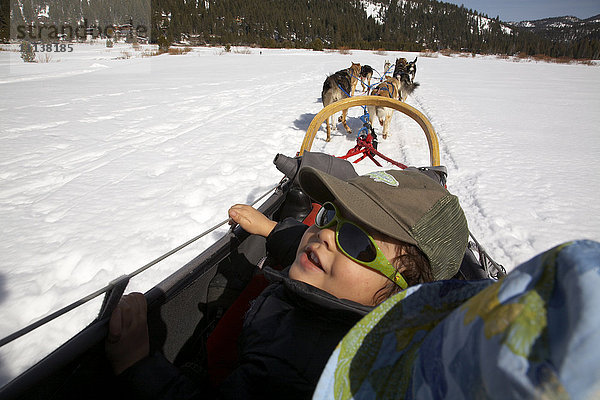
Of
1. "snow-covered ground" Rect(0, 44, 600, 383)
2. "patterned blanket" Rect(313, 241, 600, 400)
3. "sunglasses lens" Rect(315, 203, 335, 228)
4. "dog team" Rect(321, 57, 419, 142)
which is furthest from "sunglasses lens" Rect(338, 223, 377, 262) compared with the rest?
"dog team" Rect(321, 57, 419, 142)

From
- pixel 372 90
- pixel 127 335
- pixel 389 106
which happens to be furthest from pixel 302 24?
pixel 127 335

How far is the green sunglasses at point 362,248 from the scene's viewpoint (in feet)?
3.06

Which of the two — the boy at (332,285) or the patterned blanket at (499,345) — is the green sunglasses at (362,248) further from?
the patterned blanket at (499,345)

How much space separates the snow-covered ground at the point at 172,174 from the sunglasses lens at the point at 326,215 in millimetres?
1440

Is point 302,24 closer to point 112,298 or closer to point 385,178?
point 385,178

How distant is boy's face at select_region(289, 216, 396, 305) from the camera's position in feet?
3.14

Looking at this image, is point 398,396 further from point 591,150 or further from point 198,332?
point 591,150

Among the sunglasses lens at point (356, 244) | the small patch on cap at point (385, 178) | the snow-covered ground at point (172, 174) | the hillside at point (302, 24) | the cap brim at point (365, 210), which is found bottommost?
the snow-covered ground at point (172, 174)

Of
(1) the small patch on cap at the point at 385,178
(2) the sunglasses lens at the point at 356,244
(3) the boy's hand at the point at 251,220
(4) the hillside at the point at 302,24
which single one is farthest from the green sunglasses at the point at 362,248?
(4) the hillside at the point at 302,24

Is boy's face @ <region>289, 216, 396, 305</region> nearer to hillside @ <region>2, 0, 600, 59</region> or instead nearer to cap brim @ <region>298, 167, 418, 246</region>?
cap brim @ <region>298, 167, 418, 246</region>

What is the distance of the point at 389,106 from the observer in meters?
2.35

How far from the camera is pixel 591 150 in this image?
494cm

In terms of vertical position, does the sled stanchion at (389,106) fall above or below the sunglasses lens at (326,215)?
above

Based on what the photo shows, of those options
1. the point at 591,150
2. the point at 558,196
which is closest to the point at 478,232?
the point at 558,196
